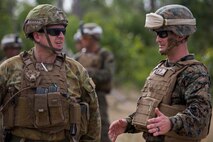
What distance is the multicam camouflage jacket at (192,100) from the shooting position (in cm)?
515

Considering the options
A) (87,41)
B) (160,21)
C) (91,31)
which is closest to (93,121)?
(160,21)

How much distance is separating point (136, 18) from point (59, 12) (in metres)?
29.2

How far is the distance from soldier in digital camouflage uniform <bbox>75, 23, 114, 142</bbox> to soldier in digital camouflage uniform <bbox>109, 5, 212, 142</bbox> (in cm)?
391

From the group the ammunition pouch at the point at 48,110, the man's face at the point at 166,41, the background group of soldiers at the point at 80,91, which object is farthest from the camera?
the ammunition pouch at the point at 48,110

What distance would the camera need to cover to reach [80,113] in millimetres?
5891

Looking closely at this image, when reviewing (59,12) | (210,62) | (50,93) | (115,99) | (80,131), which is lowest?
(115,99)

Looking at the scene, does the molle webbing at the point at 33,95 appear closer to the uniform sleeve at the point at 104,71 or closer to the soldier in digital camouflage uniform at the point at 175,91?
the soldier in digital camouflage uniform at the point at 175,91

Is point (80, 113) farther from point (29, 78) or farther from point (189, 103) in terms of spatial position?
point (189, 103)

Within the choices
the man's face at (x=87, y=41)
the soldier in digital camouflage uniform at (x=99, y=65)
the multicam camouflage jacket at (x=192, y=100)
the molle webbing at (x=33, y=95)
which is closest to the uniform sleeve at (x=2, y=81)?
the molle webbing at (x=33, y=95)

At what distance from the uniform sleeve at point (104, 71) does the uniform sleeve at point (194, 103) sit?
437cm

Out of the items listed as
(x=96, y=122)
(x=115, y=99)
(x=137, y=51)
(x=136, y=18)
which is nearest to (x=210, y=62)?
(x=115, y=99)

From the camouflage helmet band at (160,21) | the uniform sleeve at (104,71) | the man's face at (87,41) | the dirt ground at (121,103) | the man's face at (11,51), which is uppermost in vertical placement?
the camouflage helmet band at (160,21)

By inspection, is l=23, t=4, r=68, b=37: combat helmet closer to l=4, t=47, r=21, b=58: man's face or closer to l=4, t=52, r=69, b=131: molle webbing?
l=4, t=52, r=69, b=131: molle webbing

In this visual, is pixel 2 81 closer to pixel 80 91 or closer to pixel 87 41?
pixel 80 91
